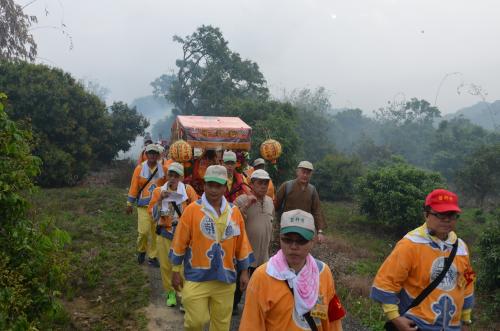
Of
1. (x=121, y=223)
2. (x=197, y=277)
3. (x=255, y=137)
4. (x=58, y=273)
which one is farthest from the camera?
(x=255, y=137)

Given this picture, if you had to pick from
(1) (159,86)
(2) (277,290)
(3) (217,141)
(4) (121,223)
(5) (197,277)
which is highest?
(1) (159,86)

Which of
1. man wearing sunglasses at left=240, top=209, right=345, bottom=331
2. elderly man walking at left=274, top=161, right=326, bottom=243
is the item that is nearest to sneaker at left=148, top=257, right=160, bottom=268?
elderly man walking at left=274, top=161, right=326, bottom=243

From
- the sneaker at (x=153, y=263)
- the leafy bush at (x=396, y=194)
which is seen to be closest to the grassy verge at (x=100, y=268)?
the sneaker at (x=153, y=263)

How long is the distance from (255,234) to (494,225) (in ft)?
23.6

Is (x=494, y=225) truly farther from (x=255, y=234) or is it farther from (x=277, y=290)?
(x=277, y=290)

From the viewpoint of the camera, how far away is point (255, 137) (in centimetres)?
1736

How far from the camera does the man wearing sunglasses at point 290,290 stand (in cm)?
244

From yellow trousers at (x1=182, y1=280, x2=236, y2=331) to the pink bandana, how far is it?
5.66ft

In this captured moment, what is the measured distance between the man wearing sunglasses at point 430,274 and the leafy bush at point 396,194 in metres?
10.7

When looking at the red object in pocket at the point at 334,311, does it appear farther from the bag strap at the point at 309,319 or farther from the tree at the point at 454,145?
the tree at the point at 454,145

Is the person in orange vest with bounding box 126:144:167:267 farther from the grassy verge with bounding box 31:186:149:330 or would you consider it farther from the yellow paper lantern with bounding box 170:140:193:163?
the grassy verge with bounding box 31:186:149:330

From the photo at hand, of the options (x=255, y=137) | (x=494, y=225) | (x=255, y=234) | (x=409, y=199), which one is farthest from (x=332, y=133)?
(x=255, y=234)

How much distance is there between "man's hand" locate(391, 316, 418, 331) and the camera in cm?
309

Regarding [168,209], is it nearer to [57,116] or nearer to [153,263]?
[153,263]
